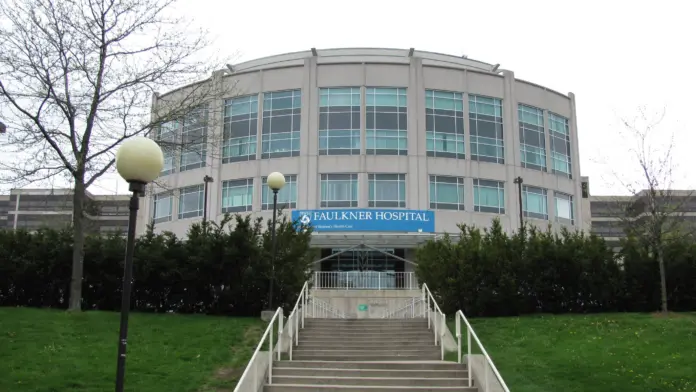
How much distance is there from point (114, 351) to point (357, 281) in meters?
24.4

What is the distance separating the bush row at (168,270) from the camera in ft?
65.6

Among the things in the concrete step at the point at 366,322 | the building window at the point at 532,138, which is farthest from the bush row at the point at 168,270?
the building window at the point at 532,138

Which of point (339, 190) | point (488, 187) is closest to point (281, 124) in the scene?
point (339, 190)

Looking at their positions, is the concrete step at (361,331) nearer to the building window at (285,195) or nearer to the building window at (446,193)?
the building window at (285,195)

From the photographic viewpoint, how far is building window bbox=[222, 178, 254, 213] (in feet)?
146

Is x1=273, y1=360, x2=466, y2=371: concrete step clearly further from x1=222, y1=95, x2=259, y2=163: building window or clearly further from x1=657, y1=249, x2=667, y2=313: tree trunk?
x1=222, y1=95, x2=259, y2=163: building window

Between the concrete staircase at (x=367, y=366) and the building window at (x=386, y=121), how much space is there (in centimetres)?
2780

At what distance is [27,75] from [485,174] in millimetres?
31357

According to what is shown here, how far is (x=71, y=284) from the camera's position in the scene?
63.7 feet

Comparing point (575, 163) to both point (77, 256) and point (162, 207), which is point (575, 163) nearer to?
point (162, 207)

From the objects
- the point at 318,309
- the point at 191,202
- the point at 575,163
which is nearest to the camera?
the point at 318,309

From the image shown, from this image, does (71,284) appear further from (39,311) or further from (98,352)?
(98,352)

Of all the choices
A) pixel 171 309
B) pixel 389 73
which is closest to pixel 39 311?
pixel 171 309

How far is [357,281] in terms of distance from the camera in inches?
1494
